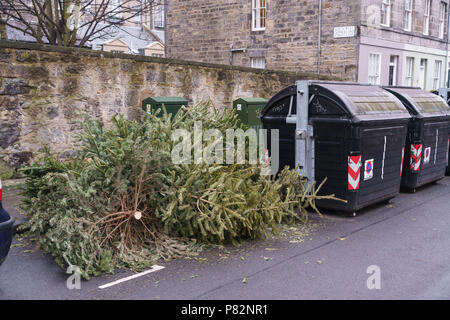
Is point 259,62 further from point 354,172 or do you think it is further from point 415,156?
point 354,172

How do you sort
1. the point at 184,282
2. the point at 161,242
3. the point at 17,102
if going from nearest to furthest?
the point at 184,282
the point at 161,242
the point at 17,102

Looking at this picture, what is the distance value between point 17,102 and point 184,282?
5858 millimetres

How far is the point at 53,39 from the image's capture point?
12398mm

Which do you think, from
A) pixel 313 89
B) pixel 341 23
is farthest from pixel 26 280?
pixel 341 23

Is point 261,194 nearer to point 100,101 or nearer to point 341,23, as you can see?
point 100,101

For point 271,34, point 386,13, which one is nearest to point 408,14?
point 386,13

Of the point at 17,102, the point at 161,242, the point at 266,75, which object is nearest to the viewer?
the point at 161,242

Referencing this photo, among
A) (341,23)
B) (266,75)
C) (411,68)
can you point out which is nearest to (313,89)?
(266,75)

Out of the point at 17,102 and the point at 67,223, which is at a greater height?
the point at 17,102

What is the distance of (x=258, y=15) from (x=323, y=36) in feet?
11.5

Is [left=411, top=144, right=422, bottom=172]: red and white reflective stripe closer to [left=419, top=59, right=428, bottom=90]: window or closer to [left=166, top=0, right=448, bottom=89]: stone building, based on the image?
[left=166, top=0, right=448, bottom=89]: stone building

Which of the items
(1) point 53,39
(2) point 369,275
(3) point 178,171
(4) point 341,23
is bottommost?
(2) point 369,275

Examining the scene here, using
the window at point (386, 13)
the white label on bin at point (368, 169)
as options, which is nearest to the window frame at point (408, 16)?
the window at point (386, 13)

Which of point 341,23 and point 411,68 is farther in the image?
point 411,68
